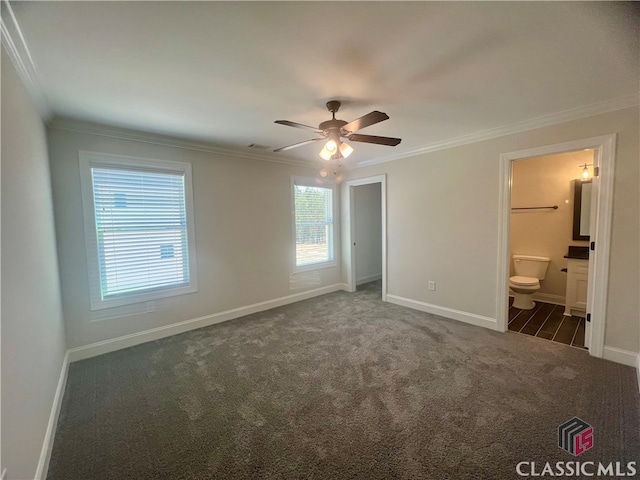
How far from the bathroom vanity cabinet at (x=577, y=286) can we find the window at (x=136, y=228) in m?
5.03

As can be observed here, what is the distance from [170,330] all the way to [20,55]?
2825 mm

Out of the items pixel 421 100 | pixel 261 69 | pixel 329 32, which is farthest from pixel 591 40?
pixel 261 69

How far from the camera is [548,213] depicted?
13.9 feet

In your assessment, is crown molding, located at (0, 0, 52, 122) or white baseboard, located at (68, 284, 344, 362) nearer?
crown molding, located at (0, 0, 52, 122)

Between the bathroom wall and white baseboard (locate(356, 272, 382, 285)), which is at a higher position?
the bathroom wall

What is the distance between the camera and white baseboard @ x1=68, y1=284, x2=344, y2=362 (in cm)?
286

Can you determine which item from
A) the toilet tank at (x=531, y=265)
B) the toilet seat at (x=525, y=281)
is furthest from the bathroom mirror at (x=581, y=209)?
the toilet seat at (x=525, y=281)

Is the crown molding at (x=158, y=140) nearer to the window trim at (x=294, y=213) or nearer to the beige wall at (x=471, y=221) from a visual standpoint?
the window trim at (x=294, y=213)

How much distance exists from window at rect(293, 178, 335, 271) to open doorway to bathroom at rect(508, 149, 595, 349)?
9.28 feet

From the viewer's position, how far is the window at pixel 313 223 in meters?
4.66

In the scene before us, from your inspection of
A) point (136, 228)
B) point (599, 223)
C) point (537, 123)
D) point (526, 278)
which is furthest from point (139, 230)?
point (526, 278)

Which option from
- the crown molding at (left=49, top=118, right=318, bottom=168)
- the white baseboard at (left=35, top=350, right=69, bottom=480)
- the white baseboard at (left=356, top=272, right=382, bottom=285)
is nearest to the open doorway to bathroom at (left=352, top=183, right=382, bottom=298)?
the white baseboard at (left=356, top=272, right=382, bottom=285)

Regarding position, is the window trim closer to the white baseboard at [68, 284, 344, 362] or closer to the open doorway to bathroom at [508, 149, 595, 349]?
the white baseboard at [68, 284, 344, 362]

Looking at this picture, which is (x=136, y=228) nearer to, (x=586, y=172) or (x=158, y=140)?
(x=158, y=140)
